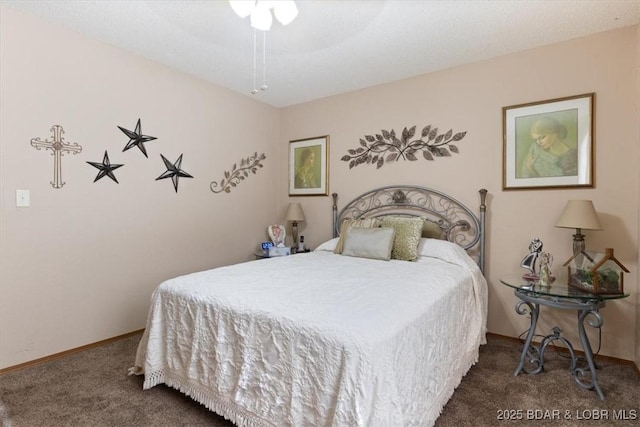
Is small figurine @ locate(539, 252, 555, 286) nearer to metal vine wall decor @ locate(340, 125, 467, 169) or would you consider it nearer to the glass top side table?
the glass top side table

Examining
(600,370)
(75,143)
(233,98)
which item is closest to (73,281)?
(75,143)

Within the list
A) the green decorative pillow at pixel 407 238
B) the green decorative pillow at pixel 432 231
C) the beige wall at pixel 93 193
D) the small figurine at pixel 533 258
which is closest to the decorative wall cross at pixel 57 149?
the beige wall at pixel 93 193

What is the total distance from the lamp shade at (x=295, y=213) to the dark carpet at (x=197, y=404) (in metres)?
2.09

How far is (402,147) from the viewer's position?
326 cm

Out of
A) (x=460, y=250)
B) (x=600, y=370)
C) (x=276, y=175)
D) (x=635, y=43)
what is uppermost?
(x=635, y=43)

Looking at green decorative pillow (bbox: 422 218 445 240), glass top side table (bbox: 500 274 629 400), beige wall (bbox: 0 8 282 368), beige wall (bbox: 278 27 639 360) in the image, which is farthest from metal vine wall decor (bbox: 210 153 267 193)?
glass top side table (bbox: 500 274 629 400)

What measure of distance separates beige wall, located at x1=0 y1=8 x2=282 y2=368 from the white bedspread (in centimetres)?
94

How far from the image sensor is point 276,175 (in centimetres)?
424

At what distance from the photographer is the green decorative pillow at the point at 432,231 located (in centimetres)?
293

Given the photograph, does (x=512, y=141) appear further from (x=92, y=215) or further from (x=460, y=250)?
(x=92, y=215)

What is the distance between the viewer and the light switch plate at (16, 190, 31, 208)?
2.18m

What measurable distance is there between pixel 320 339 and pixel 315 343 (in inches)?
1.1

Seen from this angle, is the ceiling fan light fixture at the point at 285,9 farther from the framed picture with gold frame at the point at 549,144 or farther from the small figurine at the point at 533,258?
the small figurine at the point at 533,258

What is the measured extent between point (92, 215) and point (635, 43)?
4244 mm
